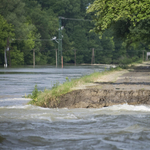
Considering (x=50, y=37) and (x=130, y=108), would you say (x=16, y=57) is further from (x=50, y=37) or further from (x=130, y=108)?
(x=130, y=108)

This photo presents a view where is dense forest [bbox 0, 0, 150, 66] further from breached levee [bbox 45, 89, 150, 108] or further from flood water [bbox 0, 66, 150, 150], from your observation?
flood water [bbox 0, 66, 150, 150]

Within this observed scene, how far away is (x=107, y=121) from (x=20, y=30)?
8967cm

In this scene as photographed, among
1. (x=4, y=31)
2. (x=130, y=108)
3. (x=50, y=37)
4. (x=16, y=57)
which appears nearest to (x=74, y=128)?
(x=130, y=108)

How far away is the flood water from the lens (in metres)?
9.11

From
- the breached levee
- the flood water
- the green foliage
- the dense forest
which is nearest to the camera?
the flood water

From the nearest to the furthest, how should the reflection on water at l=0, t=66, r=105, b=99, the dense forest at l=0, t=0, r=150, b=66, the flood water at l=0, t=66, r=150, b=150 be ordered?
the flood water at l=0, t=66, r=150, b=150, the reflection on water at l=0, t=66, r=105, b=99, the dense forest at l=0, t=0, r=150, b=66

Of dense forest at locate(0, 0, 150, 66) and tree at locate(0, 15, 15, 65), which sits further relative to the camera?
dense forest at locate(0, 0, 150, 66)

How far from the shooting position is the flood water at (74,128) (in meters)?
9.11

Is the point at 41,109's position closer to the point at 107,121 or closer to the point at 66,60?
the point at 107,121

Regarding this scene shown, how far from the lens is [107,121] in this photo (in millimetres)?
12023

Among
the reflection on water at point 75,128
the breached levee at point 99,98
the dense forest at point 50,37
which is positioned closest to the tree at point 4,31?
the dense forest at point 50,37

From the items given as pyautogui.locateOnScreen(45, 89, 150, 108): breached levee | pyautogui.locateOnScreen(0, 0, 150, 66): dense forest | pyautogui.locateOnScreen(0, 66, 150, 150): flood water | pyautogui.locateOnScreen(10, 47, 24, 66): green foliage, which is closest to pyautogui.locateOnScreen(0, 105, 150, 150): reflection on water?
pyautogui.locateOnScreen(0, 66, 150, 150): flood water

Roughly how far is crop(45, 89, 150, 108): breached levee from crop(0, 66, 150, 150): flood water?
80 centimetres

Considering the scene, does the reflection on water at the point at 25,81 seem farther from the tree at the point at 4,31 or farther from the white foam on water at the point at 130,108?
the tree at the point at 4,31
